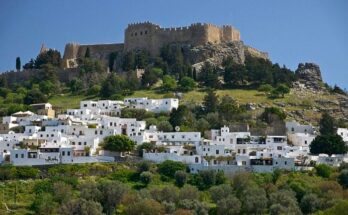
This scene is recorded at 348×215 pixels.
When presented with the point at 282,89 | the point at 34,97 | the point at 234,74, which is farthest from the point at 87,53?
the point at 282,89

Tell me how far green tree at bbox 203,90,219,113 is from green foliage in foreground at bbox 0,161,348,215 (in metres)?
14.9

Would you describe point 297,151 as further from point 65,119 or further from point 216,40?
point 216,40

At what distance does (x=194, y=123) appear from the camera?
73000mm

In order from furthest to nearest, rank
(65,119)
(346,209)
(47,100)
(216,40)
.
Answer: (216,40) → (47,100) → (65,119) → (346,209)

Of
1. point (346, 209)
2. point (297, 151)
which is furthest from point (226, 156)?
point (346, 209)

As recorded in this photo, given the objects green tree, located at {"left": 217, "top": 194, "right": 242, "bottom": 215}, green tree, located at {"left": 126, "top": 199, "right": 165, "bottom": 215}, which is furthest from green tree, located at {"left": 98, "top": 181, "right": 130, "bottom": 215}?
green tree, located at {"left": 217, "top": 194, "right": 242, "bottom": 215}

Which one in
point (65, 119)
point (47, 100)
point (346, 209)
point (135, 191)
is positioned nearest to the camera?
point (346, 209)

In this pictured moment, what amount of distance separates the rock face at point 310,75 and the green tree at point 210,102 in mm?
12432

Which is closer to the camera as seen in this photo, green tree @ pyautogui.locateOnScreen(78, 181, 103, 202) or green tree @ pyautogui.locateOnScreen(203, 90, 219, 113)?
green tree @ pyautogui.locateOnScreen(78, 181, 103, 202)

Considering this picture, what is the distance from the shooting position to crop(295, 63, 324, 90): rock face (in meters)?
88.7

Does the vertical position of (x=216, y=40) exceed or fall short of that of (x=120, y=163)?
it exceeds it

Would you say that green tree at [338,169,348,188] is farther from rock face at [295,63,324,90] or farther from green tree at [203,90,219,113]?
rock face at [295,63,324,90]

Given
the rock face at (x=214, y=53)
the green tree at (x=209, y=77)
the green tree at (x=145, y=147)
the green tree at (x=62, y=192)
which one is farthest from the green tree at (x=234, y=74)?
the green tree at (x=62, y=192)

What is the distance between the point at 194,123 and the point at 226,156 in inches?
333
